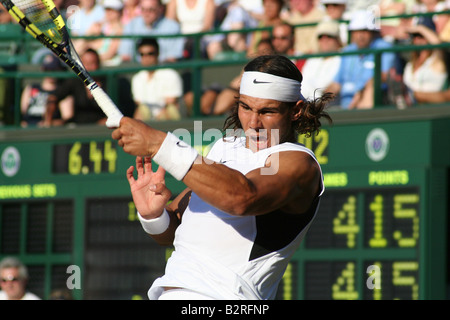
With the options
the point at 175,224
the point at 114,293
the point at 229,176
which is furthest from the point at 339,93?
the point at 229,176

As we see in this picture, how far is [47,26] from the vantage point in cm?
500

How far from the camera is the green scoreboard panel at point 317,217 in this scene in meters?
8.75

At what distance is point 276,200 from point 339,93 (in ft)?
17.8

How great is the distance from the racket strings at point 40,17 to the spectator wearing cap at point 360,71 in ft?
15.6

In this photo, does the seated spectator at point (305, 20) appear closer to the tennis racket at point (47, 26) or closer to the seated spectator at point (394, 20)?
the seated spectator at point (394, 20)

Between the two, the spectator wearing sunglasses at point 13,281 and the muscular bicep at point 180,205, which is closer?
the muscular bicep at point 180,205

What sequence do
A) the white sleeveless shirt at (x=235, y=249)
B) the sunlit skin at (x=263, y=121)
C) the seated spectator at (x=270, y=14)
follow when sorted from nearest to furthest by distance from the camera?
the white sleeveless shirt at (x=235, y=249)
the sunlit skin at (x=263, y=121)
the seated spectator at (x=270, y=14)

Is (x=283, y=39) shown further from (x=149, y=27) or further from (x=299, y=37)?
(x=149, y=27)

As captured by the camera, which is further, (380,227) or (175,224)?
(380,227)

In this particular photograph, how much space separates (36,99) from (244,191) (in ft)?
25.0

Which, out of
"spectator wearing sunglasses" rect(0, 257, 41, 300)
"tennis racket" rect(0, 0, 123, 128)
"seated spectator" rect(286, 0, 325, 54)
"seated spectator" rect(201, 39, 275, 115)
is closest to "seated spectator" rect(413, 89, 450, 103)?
"seated spectator" rect(286, 0, 325, 54)

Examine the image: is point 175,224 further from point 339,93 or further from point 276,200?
point 339,93

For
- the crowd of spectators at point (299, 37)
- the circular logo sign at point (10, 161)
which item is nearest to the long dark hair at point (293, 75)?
the crowd of spectators at point (299, 37)

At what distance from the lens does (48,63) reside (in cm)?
1187
